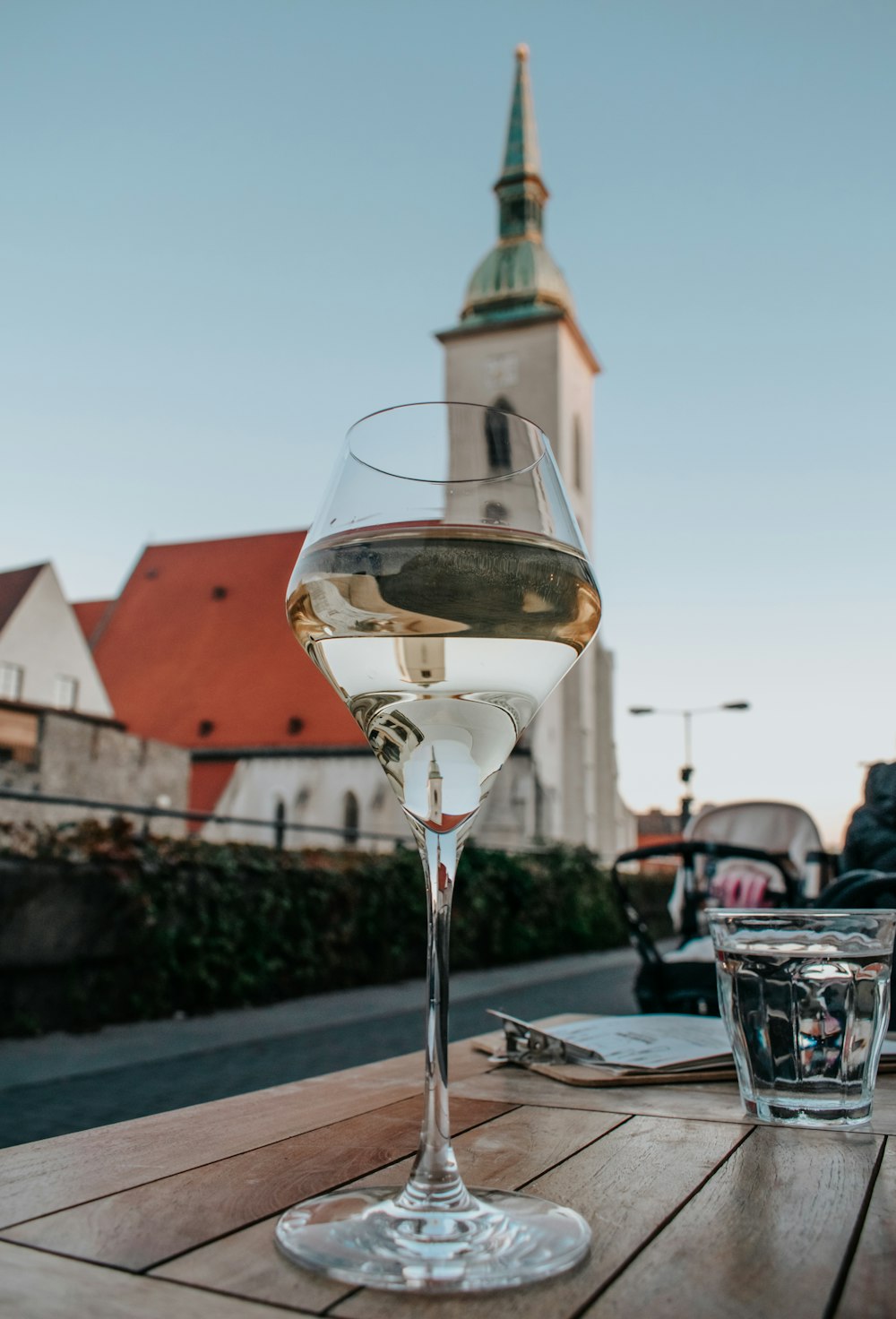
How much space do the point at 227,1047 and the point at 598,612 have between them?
7.56 m

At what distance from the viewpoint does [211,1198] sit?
97 cm

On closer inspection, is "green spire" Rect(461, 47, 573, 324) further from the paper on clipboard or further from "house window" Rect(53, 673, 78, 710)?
the paper on clipboard

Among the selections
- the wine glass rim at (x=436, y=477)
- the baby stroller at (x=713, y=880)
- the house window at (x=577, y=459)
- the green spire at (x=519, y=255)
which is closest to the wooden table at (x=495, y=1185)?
the wine glass rim at (x=436, y=477)

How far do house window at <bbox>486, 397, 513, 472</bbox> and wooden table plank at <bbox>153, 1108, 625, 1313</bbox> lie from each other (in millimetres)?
693

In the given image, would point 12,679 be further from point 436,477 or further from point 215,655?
point 436,477

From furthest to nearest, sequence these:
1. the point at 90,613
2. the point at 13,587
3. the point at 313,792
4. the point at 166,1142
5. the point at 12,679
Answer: the point at 90,613, the point at 313,792, the point at 13,587, the point at 12,679, the point at 166,1142

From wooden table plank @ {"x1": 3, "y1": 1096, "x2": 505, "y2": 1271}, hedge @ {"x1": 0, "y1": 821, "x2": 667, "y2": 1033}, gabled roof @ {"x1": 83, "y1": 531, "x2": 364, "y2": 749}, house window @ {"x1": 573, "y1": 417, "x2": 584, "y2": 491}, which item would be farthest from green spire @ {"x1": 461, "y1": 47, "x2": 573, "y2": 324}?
wooden table plank @ {"x1": 3, "y1": 1096, "x2": 505, "y2": 1271}

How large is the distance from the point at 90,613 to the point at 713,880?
38.3 metres

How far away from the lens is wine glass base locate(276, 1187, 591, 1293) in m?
0.77

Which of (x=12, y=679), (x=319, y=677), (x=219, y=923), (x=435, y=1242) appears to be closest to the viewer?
(x=435, y=1242)

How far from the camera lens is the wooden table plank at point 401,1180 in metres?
0.75

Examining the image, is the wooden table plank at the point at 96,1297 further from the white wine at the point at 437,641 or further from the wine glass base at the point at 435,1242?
the white wine at the point at 437,641

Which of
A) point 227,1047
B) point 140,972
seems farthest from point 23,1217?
point 140,972

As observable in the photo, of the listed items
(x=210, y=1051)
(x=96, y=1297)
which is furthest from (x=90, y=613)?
(x=96, y=1297)
